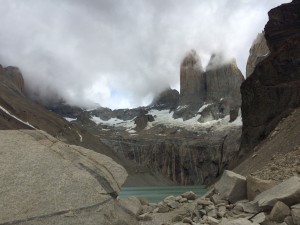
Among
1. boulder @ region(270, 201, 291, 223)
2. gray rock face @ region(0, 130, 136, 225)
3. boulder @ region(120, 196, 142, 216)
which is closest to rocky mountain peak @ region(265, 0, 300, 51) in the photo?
boulder @ region(120, 196, 142, 216)

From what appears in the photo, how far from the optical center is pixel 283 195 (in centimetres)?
1476

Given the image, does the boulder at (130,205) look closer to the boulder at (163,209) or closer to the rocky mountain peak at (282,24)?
the boulder at (163,209)

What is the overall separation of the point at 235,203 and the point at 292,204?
3707mm

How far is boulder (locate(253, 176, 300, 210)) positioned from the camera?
14539mm

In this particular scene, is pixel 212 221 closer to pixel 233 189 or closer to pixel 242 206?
pixel 242 206

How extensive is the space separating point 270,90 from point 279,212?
6585cm

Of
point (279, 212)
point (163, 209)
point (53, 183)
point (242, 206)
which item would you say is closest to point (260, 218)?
point (279, 212)

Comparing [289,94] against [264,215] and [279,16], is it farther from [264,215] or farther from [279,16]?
[264,215]

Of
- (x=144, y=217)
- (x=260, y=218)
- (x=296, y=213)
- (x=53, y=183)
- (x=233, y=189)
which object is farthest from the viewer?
(x=144, y=217)

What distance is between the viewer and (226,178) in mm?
19984

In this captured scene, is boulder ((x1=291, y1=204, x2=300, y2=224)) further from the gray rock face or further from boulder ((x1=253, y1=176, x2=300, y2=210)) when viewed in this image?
the gray rock face

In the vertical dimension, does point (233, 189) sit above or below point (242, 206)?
above

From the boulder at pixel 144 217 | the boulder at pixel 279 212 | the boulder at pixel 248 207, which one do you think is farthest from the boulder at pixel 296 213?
the boulder at pixel 144 217

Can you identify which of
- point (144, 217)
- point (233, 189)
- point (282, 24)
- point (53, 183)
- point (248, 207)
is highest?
point (282, 24)
